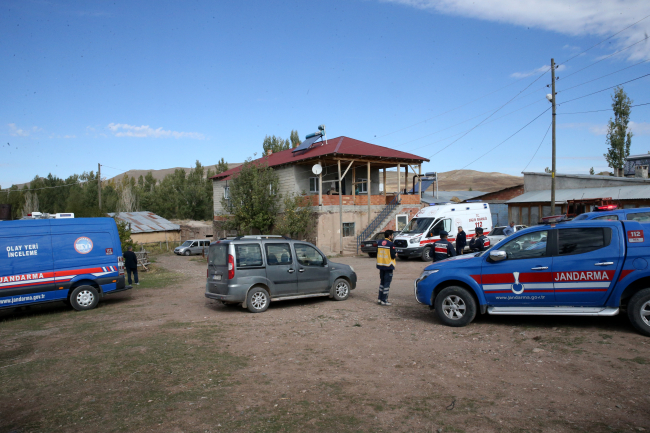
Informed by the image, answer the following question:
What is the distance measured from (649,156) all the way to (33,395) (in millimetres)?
44791

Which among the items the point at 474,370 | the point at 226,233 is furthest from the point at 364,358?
the point at 226,233

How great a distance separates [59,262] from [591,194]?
30.8m

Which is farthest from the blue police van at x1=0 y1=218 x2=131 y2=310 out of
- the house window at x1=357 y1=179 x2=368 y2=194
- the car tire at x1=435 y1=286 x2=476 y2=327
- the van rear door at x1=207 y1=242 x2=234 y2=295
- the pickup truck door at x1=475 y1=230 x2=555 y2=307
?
the house window at x1=357 y1=179 x2=368 y2=194

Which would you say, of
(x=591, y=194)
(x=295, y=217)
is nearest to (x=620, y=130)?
(x=591, y=194)

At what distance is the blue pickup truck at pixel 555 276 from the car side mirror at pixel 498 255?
0.02m

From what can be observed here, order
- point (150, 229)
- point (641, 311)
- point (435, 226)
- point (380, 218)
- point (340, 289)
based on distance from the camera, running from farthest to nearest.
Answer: point (150, 229), point (380, 218), point (435, 226), point (340, 289), point (641, 311)

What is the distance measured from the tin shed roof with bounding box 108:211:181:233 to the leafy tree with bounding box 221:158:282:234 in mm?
17842

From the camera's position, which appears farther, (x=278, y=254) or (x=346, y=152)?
(x=346, y=152)

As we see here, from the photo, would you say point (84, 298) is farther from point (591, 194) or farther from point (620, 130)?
point (620, 130)

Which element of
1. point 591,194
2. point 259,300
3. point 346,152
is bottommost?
point 259,300

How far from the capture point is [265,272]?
32.4 feet

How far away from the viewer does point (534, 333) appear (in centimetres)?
714

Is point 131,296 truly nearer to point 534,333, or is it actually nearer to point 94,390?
point 94,390

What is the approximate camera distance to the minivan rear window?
9719 millimetres
